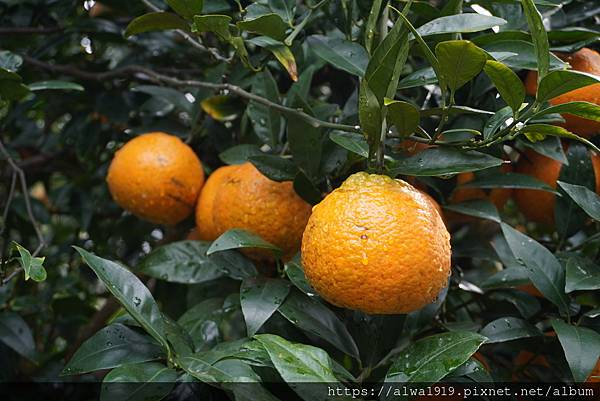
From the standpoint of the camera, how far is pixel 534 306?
4.17 ft

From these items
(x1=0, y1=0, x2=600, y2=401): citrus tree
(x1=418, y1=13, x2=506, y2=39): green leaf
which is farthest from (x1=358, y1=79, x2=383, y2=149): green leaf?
(x1=418, y1=13, x2=506, y2=39): green leaf

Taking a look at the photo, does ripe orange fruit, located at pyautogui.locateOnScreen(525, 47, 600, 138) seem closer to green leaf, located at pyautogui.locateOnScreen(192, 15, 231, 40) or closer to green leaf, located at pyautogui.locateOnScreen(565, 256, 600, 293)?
green leaf, located at pyautogui.locateOnScreen(565, 256, 600, 293)

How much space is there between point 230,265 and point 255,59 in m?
0.47

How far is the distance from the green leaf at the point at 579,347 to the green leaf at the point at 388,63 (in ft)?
1.52

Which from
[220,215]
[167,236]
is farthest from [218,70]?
[167,236]

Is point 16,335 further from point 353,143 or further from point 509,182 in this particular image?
point 509,182

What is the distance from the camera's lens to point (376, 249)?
0.83m

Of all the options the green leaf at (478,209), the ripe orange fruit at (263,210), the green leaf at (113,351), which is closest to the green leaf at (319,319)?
the ripe orange fruit at (263,210)

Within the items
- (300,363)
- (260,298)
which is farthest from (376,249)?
(260,298)

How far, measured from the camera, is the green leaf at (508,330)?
3.55 feet

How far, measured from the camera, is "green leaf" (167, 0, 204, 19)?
1.07m

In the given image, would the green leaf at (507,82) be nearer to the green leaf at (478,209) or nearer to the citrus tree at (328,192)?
the citrus tree at (328,192)

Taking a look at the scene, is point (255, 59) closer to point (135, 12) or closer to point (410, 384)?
point (135, 12)

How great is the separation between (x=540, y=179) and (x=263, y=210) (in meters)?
0.59
